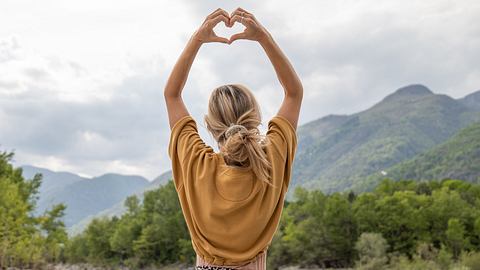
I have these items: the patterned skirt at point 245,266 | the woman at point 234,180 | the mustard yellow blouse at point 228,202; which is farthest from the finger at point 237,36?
the patterned skirt at point 245,266

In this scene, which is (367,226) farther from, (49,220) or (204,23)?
(204,23)

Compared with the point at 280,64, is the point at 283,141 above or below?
below

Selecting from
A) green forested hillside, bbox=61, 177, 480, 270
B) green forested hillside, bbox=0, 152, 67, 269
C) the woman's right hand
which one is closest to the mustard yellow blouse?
the woman's right hand

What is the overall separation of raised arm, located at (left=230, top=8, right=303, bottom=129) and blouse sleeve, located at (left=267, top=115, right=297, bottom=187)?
53 mm

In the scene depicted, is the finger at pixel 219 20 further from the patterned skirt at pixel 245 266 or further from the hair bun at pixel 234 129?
the patterned skirt at pixel 245 266

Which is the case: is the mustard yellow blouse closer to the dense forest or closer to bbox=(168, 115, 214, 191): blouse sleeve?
bbox=(168, 115, 214, 191): blouse sleeve

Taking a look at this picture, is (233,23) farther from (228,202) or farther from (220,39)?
(228,202)

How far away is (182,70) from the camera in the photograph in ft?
8.10

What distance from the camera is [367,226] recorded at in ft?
165

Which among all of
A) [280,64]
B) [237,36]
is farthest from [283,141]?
[237,36]

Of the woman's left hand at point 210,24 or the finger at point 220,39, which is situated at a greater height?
the woman's left hand at point 210,24

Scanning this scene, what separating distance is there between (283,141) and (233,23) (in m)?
0.59

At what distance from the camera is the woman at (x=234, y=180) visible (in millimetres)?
2197

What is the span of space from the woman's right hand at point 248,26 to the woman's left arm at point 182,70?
0.15ft
